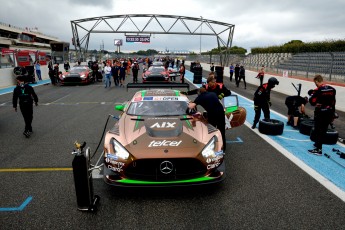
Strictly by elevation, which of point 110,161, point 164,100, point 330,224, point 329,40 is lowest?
point 330,224

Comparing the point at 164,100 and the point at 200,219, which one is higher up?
the point at 164,100

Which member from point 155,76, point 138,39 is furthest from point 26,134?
point 138,39

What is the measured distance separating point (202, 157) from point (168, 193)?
2.55ft

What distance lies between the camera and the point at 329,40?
2381 cm

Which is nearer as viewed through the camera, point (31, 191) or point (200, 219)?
point (200, 219)

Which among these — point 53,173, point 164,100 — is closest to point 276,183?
point 164,100

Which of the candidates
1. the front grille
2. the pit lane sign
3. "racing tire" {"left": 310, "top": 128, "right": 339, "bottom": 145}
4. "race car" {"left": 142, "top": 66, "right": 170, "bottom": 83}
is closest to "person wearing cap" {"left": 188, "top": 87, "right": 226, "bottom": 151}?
the front grille

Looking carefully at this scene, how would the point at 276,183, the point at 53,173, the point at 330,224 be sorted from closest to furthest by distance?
the point at 330,224 < the point at 276,183 < the point at 53,173

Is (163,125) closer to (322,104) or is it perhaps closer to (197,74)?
(322,104)

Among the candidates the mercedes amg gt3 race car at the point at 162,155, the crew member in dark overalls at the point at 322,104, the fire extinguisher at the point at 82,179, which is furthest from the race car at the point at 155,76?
the fire extinguisher at the point at 82,179

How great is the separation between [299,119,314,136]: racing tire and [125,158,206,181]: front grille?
181 inches

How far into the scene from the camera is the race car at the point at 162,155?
3635 mm

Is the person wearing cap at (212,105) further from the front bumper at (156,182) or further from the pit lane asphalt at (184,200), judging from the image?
the front bumper at (156,182)

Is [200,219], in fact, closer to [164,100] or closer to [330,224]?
[330,224]
